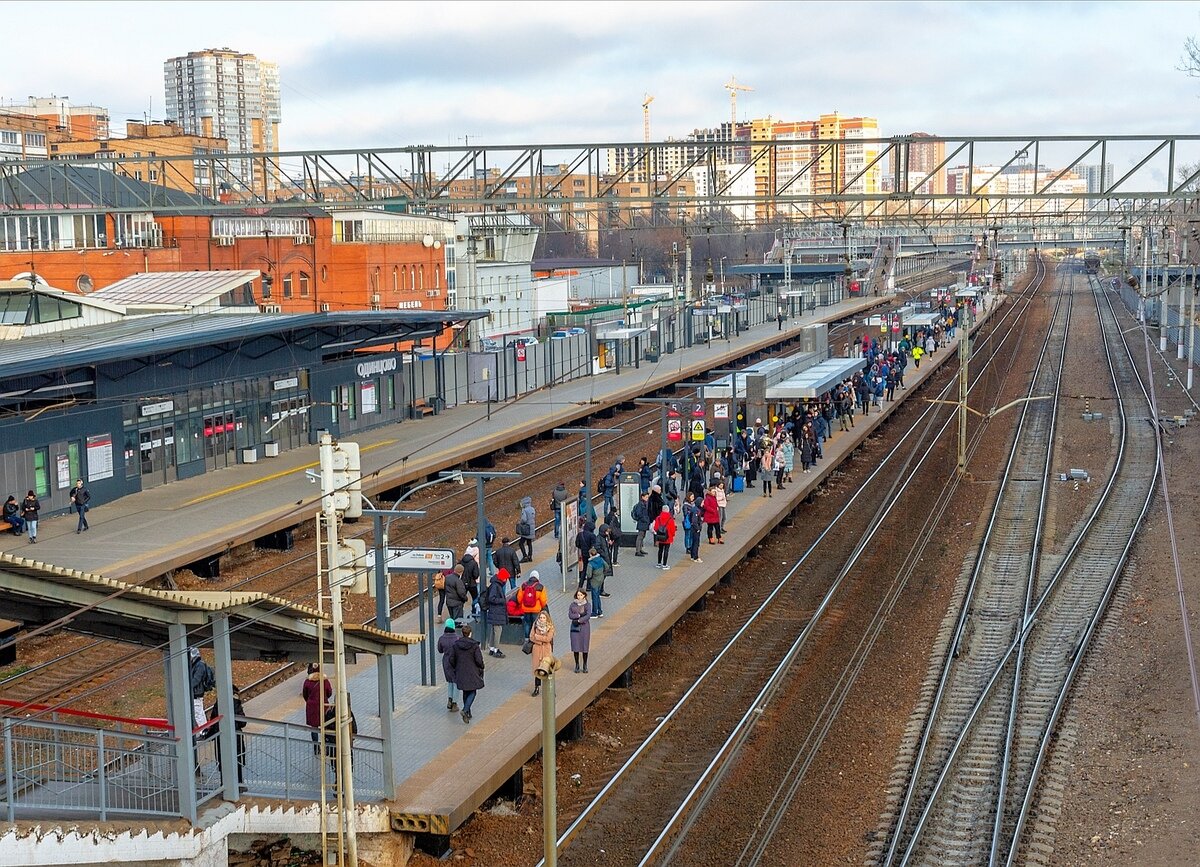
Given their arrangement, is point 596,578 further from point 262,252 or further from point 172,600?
point 262,252

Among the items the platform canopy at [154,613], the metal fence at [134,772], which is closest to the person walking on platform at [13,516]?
the metal fence at [134,772]

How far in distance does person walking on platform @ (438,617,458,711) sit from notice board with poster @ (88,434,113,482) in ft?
46.9

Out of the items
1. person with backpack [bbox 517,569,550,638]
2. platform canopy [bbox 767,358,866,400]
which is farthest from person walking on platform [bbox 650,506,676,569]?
platform canopy [bbox 767,358,866,400]

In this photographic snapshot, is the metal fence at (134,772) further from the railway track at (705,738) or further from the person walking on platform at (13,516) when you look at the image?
the person walking on platform at (13,516)

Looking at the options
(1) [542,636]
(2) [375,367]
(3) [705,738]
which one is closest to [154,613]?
(1) [542,636]

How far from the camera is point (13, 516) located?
2345cm

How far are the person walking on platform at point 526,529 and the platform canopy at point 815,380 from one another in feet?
35.6

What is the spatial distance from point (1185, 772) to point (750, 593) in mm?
8338

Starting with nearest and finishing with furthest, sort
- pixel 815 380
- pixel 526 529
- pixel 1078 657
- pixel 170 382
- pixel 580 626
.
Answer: pixel 580 626 < pixel 1078 657 < pixel 526 529 < pixel 170 382 < pixel 815 380

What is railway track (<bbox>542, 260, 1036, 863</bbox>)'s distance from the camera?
491 inches

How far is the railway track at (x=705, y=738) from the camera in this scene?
12477 millimetres

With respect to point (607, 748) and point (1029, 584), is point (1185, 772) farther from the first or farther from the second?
point (1029, 584)

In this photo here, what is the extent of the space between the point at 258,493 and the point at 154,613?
61.8 feet

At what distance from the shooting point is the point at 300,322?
103 ft
